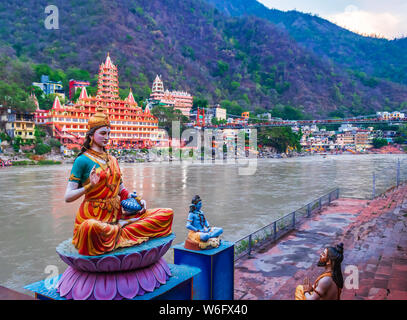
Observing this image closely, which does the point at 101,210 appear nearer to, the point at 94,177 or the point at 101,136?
the point at 94,177

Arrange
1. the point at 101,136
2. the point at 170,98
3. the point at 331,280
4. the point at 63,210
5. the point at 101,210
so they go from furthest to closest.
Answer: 1. the point at 170,98
2. the point at 63,210
3. the point at 101,136
4. the point at 101,210
5. the point at 331,280

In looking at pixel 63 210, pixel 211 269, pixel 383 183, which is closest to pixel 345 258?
pixel 211 269

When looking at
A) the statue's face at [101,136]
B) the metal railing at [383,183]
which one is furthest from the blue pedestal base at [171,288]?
the metal railing at [383,183]

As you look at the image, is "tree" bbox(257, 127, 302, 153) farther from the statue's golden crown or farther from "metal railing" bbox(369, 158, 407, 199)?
the statue's golden crown

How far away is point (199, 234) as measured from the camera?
486 cm

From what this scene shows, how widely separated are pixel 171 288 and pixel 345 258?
15.8 ft

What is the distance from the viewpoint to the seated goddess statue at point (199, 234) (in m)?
4.84

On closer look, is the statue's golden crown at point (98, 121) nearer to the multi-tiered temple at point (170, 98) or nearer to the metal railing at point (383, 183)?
the metal railing at point (383, 183)

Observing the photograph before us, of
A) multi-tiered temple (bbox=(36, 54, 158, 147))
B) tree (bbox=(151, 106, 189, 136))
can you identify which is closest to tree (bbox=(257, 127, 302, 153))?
tree (bbox=(151, 106, 189, 136))

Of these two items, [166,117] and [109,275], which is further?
[166,117]

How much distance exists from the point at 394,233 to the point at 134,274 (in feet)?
26.5

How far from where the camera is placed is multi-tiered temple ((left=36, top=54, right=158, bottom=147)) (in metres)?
51.2

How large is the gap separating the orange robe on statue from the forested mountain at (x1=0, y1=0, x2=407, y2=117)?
7627cm

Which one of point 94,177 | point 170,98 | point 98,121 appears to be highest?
point 170,98
